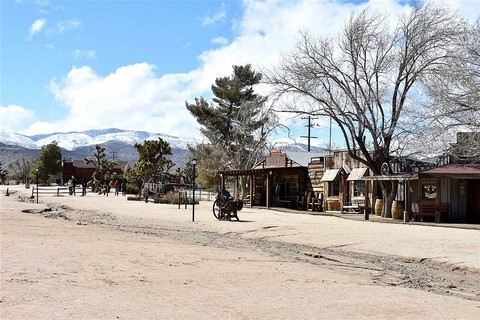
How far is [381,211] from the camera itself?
1190 inches

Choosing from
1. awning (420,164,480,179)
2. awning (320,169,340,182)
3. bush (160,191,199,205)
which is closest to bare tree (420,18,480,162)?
awning (420,164,480,179)

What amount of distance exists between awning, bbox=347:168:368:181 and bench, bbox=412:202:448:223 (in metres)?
4.63

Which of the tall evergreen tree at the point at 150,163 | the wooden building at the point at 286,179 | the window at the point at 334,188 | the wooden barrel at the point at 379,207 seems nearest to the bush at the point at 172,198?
the wooden building at the point at 286,179

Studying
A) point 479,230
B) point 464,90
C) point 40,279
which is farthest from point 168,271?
point 464,90

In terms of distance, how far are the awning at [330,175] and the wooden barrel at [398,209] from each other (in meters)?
5.79

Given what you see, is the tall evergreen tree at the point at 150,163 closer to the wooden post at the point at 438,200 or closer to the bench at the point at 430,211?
the bench at the point at 430,211

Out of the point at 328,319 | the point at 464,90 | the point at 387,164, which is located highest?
the point at 464,90

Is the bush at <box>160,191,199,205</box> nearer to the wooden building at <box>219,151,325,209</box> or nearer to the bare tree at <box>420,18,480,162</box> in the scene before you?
the wooden building at <box>219,151,325,209</box>

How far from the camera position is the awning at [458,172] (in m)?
25.4

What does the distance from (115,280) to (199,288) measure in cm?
152

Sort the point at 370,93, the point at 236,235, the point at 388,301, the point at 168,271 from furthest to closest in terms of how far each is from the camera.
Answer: the point at 370,93 → the point at 236,235 → the point at 168,271 → the point at 388,301

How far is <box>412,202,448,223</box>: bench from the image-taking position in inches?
1030

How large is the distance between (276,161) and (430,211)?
548 inches

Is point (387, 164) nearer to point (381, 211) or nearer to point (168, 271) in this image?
point (381, 211)
